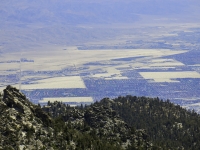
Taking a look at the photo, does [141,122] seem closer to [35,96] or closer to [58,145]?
[58,145]

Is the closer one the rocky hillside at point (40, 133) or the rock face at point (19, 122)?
the rock face at point (19, 122)

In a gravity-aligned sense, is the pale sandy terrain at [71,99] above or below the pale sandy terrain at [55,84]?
below

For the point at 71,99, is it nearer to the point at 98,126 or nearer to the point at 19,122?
the point at 98,126

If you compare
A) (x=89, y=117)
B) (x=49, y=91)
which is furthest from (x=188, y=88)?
(x=89, y=117)

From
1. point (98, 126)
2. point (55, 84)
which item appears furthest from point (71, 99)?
point (98, 126)

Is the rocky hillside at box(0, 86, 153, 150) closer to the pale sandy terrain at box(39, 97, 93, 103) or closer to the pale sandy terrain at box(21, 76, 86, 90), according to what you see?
the pale sandy terrain at box(39, 97, 93, 103)

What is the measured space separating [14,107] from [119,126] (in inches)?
592

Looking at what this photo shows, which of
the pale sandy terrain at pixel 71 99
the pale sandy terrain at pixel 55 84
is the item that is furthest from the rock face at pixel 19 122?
the pale sandy terrain at pixel 55 84

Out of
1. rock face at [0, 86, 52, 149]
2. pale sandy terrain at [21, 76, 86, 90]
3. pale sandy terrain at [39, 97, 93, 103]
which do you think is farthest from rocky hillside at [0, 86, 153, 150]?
pale sandy terrain at [21, 76, 86, 90]

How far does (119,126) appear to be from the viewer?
48188 mm

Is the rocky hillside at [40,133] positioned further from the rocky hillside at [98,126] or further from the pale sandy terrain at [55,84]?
the pale sandy terrain at [55,84]

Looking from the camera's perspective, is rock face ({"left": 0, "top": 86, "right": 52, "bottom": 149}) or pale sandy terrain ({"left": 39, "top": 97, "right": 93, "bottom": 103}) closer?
rock face ({"left": 0, "top": 86, "right": 52, "bottom": 149})

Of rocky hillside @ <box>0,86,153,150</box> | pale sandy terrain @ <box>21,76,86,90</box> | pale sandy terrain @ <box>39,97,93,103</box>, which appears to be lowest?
rocky hillside @ <box>0,86,153,150</box>

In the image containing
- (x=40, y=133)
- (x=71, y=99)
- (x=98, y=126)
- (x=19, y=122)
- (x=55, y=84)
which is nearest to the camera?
(x=19, y=122)
